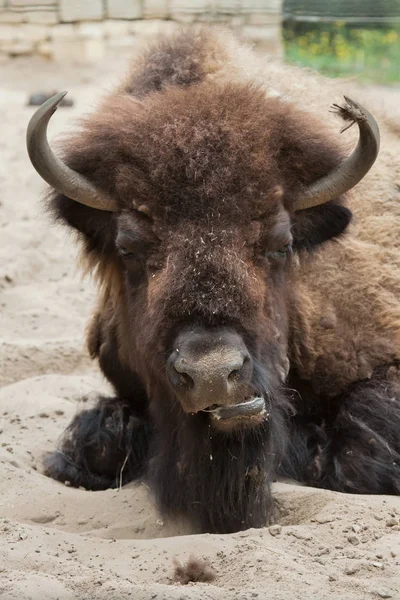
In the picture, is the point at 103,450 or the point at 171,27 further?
the point at 171,27

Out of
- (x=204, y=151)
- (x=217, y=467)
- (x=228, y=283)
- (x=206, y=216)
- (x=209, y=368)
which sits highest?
(x=204, y=151)

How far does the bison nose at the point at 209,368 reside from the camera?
10.8 ft

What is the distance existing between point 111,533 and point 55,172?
1.41 metres

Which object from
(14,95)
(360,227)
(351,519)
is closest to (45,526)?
(351,519)

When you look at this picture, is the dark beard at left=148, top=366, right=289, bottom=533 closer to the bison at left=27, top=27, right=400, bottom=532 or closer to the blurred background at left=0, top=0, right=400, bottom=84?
the bison at left=27, top=27, right=400, bottom=532

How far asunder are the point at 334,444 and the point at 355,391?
25cm

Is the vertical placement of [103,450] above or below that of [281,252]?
below

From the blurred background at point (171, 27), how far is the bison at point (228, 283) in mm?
10098

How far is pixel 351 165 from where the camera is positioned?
4.03 m

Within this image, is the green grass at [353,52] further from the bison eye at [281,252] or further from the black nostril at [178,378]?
the black nostril at [178,378]

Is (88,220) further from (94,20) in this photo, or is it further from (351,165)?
(94,20)

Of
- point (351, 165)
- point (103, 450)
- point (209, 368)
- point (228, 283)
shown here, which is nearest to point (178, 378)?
point (209, 368)

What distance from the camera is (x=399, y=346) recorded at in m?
4.71

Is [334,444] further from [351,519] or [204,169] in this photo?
[204,169]
